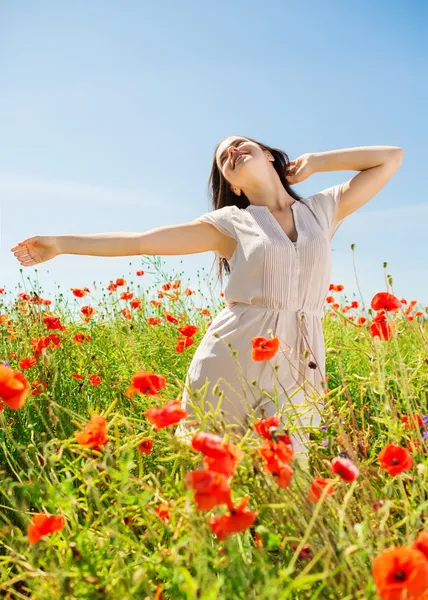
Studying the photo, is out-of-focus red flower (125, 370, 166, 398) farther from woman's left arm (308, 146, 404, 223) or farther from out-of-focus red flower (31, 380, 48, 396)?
woman's left arm (308, 146, 404, 223)

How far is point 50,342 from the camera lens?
2.80 metres

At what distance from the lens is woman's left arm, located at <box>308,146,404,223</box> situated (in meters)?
2.80

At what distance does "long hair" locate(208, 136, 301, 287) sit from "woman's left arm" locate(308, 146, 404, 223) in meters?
0.16

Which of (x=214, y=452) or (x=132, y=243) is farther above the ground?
(x=132, y=243)

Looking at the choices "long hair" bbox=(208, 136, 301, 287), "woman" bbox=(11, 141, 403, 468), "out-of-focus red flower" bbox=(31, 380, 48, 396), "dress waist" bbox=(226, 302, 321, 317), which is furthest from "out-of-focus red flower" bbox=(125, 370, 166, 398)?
"long hair" bbox=(208, 136, 301, 287)

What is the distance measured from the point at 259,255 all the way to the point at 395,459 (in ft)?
4.32

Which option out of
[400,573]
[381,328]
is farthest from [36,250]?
[400,573]

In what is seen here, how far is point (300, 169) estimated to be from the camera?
2.90 meters

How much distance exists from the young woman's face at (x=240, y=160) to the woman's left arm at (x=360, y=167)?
300 millimetres

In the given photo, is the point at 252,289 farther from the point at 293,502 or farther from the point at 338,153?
the point at 293,502

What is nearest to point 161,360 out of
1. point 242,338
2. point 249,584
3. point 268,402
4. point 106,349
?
point 106,349

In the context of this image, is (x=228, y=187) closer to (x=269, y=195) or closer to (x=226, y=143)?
(x=226, y=143)

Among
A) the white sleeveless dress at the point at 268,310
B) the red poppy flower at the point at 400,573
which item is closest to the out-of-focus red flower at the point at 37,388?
the white sleeveless dress at the point at 268,310

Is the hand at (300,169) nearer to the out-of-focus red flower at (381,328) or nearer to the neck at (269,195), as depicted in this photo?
the neck at (269,195)
